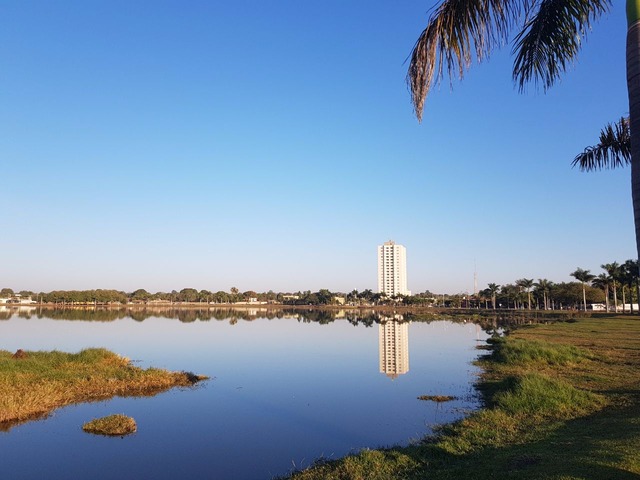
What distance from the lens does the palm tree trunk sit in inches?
194

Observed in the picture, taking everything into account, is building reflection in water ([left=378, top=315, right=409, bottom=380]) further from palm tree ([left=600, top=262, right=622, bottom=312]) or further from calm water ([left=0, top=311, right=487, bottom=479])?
palm tree ([left=600, top=262, right=622, bottom=312])

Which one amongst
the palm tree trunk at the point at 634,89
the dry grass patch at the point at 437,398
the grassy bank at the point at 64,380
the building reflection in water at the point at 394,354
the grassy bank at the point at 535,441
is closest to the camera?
the palm tree trunk at the point at 634,89

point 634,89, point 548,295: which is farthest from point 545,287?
point 634,89

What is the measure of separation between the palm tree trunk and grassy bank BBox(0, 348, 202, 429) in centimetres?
2270

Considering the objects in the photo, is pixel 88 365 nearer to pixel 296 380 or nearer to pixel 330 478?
pixel 296 380

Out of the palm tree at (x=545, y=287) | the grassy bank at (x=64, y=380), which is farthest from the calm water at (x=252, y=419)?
the palm tree at (x=545, y=287)

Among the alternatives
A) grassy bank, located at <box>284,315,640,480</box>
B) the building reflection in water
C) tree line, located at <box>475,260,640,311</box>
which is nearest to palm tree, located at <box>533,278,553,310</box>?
tree line, located at <box>475,260,640,311</box>

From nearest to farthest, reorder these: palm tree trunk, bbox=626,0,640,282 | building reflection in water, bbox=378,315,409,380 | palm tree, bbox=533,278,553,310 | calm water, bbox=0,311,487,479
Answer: palm tree trunk, bbox=626,0,640,282
calm water, bbox=0,311,487,479
building reflection in water, bbox=378,315,409,380
palm tree, bbox=533,278,553,310

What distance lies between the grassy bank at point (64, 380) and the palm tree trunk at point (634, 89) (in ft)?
74.5

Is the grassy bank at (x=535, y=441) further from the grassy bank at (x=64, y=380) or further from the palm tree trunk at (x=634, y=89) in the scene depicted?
the grassy bank at (x=64, y=380)

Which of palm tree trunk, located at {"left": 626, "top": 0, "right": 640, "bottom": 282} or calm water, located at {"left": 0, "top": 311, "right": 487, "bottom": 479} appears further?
calm water, located at {"left": 0, "top": 311, "right": 487, "bottom": 479}

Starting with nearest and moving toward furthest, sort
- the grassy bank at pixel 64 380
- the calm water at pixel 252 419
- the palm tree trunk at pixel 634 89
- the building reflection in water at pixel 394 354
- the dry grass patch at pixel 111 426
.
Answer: the palm tree trunk at pixel 634 89 → the calm water at pixel 252 419 → the dry grass patch at pixel 111 426 → the grassy bank at pixel 64 380 → the building reflection in water at pixel 394 354

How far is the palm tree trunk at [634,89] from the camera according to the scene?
4934 millimetres

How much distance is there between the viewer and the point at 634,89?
16.4 feet
